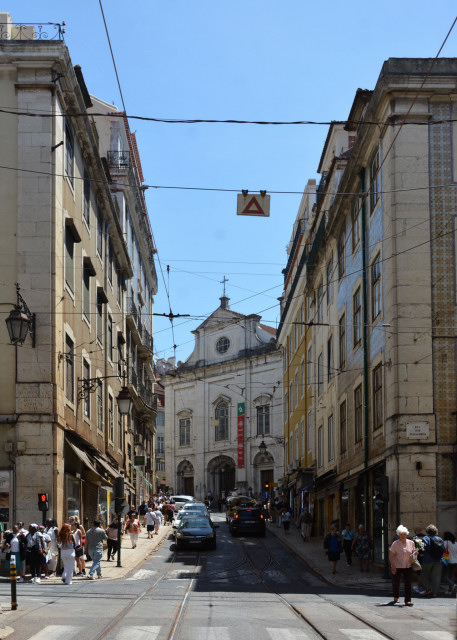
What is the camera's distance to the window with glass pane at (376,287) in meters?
27.0

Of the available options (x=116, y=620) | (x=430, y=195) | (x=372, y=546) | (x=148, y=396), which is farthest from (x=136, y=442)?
(x=116, y=620)

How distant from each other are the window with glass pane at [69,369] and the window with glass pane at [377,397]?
8.61 m

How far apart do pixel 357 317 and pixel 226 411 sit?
4757 centimetres

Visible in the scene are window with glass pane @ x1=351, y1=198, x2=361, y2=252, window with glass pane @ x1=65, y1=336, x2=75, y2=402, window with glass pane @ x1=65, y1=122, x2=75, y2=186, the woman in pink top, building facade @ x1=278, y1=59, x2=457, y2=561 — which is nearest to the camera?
the woman in pink top

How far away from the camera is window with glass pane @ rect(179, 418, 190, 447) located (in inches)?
3167

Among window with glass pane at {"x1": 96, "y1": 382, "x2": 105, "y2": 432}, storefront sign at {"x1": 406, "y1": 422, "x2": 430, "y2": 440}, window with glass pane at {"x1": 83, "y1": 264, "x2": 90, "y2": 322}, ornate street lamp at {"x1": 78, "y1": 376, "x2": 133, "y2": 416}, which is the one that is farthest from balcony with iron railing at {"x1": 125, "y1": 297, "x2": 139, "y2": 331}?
storefront sign at {"x1": 406, "y1": 422, "x2": 430, "y2": 440}

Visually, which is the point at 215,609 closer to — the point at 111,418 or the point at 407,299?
the point at 407,299

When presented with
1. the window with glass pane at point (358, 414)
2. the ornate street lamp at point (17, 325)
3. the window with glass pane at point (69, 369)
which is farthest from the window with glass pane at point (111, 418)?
the ornate street lamp at point (17, 325)

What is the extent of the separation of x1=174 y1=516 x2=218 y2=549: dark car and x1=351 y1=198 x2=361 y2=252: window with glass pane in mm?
10998

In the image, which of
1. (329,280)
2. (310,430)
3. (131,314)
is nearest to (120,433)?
(131,314)

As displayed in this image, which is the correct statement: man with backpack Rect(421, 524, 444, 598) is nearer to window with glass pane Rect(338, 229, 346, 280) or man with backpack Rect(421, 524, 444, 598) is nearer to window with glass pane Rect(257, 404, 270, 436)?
window with glass pane Rect(338, 229, 346, 280)

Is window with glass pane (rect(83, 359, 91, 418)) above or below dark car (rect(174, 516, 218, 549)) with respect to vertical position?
above

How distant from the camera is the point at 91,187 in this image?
Result: 33.5 meters

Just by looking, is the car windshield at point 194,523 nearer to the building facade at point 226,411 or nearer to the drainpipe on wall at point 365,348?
the drainpipe on wall at point 365,348
